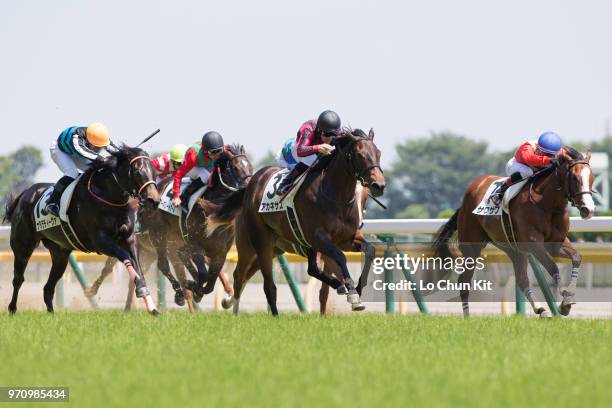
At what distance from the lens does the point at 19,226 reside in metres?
12.0

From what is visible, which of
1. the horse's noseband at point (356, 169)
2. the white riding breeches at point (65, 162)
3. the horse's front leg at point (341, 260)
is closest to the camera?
the horse's front leg at point (341, 260)

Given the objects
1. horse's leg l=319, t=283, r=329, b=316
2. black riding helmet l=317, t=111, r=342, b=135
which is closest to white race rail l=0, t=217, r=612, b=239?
horse's leg l=319, t=283, r=329, b=316

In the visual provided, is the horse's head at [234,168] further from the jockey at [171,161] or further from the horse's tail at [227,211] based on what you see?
the jockey at [171,161]

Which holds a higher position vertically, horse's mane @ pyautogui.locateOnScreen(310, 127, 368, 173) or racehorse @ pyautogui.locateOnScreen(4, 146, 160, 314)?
horse's mane @ pyautogui.locateOnScreen(310, 127, 368, 173)

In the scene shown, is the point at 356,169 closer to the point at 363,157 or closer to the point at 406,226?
the point at 363,157

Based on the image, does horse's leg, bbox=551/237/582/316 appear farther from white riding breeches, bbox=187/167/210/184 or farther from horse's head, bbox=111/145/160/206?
white riding breeches, bbox=187/167/210/184

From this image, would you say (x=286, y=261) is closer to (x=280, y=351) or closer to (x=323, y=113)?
(x=323, y=113)

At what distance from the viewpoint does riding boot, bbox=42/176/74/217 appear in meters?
11.1

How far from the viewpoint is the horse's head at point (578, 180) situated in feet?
Result: 33.9

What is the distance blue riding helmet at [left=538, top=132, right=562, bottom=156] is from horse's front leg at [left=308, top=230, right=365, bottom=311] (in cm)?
234

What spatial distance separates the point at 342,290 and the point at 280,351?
2.47m

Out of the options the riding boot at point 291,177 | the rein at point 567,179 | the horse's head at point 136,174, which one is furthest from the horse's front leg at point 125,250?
the rein at point 567,179

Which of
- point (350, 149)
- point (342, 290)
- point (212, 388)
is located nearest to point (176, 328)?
point (342, 290)

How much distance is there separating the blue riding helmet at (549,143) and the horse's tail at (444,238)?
167cm
